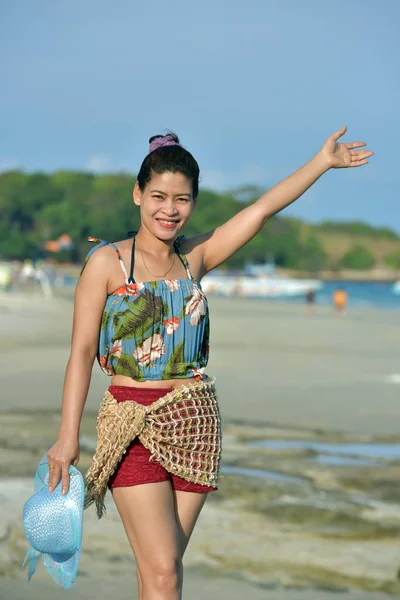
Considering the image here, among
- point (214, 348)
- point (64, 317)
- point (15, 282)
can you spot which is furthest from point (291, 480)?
point (15, 282)

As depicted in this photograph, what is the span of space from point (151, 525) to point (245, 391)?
31.8ft

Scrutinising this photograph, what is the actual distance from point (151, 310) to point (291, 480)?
421 cm

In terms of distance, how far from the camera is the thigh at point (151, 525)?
3.48m

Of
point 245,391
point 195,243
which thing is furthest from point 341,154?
point 245,391

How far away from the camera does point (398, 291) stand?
127938 mm

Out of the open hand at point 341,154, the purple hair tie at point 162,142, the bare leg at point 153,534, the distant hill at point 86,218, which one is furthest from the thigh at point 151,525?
the distant hill at point 86,218

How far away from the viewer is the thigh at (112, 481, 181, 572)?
348 cm

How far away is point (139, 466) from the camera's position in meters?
3.61

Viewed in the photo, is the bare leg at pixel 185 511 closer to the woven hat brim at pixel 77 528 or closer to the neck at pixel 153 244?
the woven hat brim at pixel 77 528

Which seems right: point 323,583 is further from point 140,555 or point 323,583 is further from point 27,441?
point 27,441

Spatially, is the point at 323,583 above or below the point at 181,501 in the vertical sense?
below

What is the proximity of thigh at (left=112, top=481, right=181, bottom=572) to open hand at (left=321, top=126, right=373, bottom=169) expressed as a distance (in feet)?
4.79

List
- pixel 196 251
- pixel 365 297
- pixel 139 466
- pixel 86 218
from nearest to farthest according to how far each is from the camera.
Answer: pixel 139 466, pixel 196 251, pixel 365 297, pixel 86 218

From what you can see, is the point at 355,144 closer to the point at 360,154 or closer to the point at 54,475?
the point at 360,154
